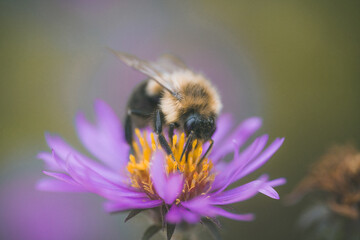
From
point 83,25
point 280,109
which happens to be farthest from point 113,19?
point 280,109

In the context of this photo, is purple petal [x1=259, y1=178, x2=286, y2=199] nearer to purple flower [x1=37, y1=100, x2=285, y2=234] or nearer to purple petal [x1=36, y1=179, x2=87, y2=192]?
purple flower [x1=37, y1=100, x2=285, y2=234]

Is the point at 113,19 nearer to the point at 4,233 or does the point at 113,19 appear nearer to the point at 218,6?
the point at 218,6

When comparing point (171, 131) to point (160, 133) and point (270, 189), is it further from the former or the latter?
point (270, 189)

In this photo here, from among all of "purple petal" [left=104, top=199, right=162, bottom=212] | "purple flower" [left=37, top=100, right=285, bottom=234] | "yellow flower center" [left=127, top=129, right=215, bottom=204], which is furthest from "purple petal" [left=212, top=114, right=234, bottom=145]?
"purple petal" [left=104, top=199, right=162, bottom=212]

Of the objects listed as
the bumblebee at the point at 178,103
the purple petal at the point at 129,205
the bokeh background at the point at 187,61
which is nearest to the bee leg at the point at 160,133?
the bumblebee at the point at 178,103

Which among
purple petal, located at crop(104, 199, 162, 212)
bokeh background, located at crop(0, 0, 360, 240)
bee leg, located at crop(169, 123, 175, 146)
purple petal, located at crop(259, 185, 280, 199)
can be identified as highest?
bokeh background, located at crop(0, 0, 360, 240)

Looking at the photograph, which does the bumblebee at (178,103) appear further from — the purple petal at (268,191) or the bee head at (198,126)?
the purple petal at (268,191)
